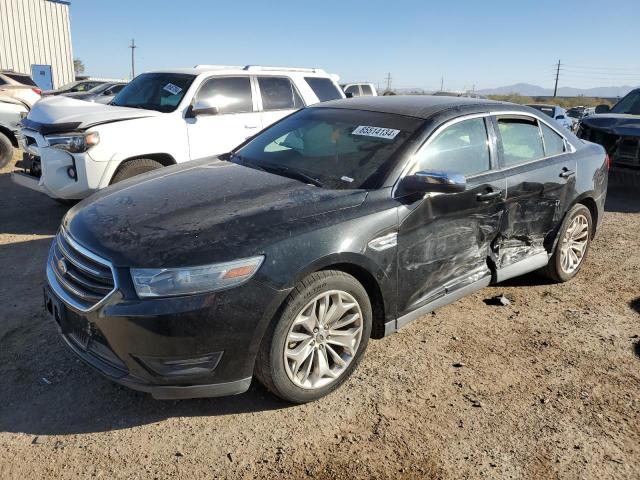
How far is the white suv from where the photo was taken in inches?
Answer: 223

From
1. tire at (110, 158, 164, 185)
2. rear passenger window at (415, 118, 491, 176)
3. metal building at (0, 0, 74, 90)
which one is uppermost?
metal building at (0, 0, 74, 90)

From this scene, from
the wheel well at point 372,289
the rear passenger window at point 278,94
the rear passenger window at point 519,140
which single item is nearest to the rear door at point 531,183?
the rear passenger window at point 519,140

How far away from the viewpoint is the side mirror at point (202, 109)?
625 centimetres

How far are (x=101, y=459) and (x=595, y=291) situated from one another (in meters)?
4.34

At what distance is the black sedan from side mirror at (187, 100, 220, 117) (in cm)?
219

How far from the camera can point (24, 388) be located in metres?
3.06

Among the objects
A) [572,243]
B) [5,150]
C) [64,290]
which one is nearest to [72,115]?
[64,290]

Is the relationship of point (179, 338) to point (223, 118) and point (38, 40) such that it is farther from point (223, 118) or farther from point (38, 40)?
point (38, 40)

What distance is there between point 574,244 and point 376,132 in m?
2.52

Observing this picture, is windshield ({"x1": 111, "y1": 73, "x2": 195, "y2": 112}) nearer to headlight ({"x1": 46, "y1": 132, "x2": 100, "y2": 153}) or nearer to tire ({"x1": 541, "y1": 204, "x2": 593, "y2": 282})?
headlight ({"x1": 46, "y1": 132, "x2": 100, "y2": 153})

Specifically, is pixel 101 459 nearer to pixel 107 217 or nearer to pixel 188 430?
pixel 188 430

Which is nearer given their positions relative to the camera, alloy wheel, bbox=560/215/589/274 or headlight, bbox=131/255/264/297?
headlight, bbox=131/255/264/297

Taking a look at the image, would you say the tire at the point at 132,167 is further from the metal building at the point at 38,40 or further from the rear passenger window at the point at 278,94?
the metal building at the point at 38,40

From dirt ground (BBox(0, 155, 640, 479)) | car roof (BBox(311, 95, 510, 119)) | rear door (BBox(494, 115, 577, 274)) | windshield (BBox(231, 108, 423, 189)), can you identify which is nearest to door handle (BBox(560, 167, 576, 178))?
rear door (BBox(494, 115, 577, 274))
